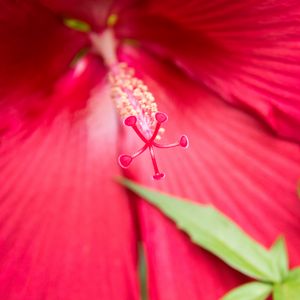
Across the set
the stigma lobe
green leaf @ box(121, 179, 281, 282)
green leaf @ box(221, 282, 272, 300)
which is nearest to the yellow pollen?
the stigma lobe

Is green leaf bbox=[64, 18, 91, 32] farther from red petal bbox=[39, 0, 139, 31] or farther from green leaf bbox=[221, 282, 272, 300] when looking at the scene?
green leaf bbox=[221, 282, 272, 300]

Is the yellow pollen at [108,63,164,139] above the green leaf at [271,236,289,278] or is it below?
above

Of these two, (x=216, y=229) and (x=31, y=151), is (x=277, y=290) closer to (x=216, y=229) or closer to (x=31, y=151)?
(x=216, y=229)

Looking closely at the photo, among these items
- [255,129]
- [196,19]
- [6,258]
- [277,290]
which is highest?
[196,19]

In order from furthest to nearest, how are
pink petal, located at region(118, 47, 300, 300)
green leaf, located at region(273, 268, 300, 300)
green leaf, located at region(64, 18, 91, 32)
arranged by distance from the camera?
green leaf, located at region(64, 18, 91, 32)
pink petal, located at region(118, 47, 300, 300)
green leaf, located at region(273, 268, 300, 300)

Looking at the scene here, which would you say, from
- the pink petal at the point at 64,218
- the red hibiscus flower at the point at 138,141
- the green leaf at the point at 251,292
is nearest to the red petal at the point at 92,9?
the red hibiscus flower at the point at 138,141

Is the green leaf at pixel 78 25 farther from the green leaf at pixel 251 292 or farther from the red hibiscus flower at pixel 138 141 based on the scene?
the green leaf at pixel 251 292

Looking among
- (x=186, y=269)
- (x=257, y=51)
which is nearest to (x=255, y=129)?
(x=257, y=51)
